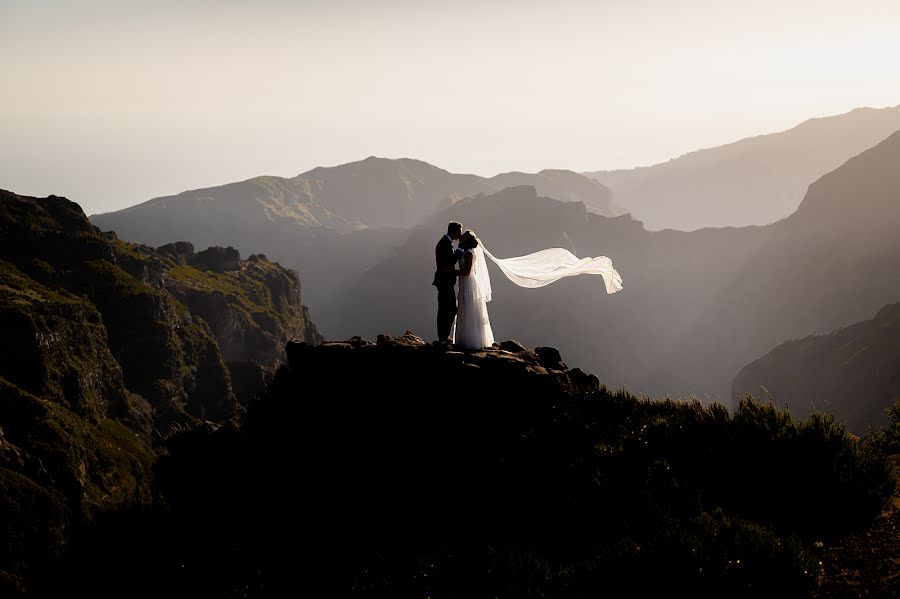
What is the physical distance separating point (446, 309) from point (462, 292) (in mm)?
739

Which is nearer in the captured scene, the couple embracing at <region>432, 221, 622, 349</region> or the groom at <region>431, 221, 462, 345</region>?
the groom at <region>431, 221, 462, 345</region>

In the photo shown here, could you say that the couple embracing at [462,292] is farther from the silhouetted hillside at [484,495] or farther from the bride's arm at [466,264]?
the silhouetted hillside at [484,495]

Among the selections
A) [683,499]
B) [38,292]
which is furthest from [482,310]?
[38,292]

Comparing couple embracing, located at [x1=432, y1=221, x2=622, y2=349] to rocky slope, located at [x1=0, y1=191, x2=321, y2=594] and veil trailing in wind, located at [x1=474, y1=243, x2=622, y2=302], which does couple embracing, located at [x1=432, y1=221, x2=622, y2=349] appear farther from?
rocky slope, located at [x1=0, y1=191, x2=321, y2=594]

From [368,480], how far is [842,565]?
9714 mm

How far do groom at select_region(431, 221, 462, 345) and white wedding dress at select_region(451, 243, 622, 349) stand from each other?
10.7 inches

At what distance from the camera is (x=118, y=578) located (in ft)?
44.4

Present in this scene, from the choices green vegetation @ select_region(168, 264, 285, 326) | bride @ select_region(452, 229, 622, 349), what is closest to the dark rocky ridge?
green vegetation @ select_region(168, 264, 285, 326)

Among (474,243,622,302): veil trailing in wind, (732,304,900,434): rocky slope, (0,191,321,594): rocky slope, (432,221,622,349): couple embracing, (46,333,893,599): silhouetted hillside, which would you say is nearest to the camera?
(46,333,893,599): silhouetted hillside

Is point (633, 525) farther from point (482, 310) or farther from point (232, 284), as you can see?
point (232, 284)

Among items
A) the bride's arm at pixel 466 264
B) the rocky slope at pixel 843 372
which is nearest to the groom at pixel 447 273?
the bride's arm at pixel 466 264

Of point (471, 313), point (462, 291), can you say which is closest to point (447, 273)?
point (462, 291)

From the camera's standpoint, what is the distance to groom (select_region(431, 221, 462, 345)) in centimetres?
1805

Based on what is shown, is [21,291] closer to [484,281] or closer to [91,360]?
[91,360]
